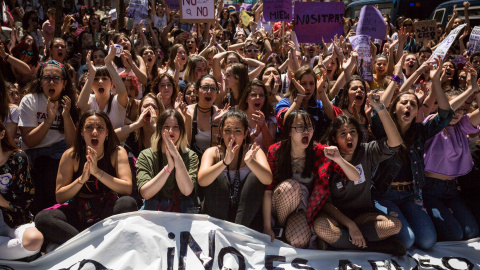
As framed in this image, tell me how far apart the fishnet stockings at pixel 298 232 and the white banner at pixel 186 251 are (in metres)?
0.08

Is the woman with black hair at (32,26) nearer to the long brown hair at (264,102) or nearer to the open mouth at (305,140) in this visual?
the long brown hair at (264,102)

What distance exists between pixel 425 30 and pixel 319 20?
8.58 ft

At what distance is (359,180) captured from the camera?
13.7ft

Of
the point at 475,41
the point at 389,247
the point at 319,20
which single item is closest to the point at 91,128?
the point at 389,247

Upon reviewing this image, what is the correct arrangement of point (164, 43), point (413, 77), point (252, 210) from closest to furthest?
point (252, 210) < point (413, 77) < point (164, 43)

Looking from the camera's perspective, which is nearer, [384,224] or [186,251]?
[186,251]

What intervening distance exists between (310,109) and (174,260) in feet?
7.11

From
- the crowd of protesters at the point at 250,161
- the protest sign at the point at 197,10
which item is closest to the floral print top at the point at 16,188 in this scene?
the crowd of protesters at the point at 250,161

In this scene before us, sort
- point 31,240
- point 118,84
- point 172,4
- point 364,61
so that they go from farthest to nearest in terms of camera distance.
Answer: point 172,4 → point 364,61 → point 118,84 → point 31,240

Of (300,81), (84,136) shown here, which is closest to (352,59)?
(300,81)

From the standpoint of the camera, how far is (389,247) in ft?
13.2

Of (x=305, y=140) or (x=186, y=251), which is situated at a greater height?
(x=305, y=140)

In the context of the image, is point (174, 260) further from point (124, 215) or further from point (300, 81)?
point (300, 81)

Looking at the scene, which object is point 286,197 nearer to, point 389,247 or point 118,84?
point 389,247
